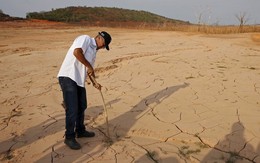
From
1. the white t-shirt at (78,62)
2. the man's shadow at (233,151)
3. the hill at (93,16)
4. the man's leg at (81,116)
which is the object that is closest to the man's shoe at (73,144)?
the man's leg at (81,116)

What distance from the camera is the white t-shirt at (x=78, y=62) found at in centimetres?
330

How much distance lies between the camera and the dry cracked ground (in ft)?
11.4

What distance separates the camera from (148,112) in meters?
4.67

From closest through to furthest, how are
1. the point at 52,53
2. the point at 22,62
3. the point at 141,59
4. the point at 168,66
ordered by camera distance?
the point at 168,66 < the point at 141,59 < the point at 22,62 < the point at 52,53

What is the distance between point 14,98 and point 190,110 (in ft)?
10.1

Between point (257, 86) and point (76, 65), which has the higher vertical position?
point (76, 65)

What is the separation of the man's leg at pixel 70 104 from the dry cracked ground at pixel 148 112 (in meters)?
0.11

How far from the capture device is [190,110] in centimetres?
467

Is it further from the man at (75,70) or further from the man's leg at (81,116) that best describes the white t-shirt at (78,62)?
the man's leg at (81,116)

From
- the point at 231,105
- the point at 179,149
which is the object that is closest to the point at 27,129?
the point at 179,149

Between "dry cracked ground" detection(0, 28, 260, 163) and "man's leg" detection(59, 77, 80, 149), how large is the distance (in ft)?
0.37

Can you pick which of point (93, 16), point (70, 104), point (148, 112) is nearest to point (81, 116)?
point (70, 104)

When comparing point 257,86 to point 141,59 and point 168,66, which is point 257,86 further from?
point 141,59

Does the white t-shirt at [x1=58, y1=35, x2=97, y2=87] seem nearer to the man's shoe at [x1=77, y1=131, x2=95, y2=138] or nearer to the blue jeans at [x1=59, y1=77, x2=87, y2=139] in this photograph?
the blue jeans at [x1=59, y1=77, x2=87, y2=139]
